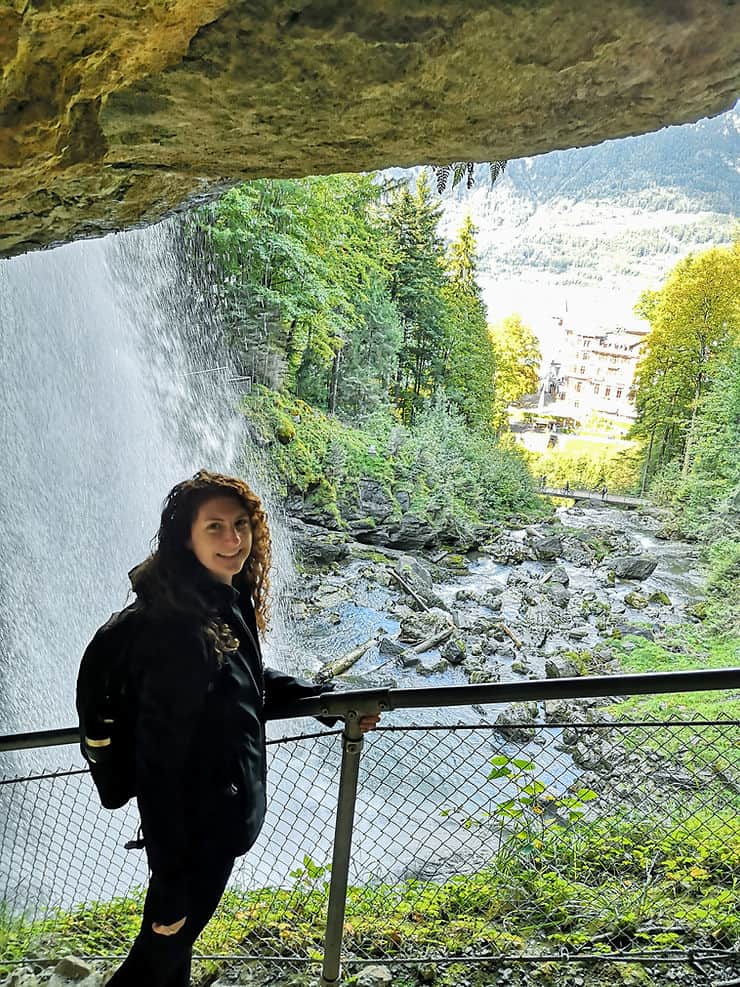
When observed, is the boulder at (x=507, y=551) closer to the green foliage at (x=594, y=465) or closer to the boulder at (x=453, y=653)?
the green foliage at (x=594, y=465)

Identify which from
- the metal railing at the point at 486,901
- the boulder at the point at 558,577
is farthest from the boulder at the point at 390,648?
the metal railing at the point at 486,901

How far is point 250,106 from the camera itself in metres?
1.83

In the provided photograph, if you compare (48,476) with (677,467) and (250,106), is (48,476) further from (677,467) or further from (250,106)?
(677,467)

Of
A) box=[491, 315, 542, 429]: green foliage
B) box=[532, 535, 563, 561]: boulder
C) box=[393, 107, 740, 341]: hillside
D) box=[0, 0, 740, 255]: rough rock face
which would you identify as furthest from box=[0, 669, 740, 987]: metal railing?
box=[393, 107, 740, 341]: hillside

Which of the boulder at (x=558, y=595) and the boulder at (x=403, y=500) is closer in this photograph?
the boulder at (x=558, y=595)

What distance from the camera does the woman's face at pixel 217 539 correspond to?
1.54 meters

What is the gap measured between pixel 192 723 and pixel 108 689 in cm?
19

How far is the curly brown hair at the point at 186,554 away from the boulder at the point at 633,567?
13087 millimetres

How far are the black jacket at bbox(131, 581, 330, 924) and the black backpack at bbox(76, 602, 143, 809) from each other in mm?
31

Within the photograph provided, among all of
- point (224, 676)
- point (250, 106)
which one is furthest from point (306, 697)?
point (250, 106)

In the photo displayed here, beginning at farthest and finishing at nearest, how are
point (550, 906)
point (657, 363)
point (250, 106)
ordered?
point (657, 363)
point (550, 906)
point (250, 106)

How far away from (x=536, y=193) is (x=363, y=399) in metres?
13.1

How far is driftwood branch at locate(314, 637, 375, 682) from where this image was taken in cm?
983

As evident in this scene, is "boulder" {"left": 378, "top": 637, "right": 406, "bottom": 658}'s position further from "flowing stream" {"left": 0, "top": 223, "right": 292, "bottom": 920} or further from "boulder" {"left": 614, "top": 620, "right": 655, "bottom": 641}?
"boulder" {"left": 614, "top": 620, "right": 655, "bottom": 641}
